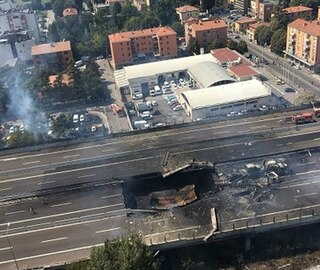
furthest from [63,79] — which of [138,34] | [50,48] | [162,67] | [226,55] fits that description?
[226,55]

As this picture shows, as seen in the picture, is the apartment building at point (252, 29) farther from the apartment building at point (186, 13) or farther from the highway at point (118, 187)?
the highway at point (118, 187)

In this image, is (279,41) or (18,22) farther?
(18,22)

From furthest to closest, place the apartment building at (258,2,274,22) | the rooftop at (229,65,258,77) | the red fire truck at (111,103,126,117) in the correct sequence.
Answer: the apartment building at (258,2,274,22)
the rooftop at (229,65,258,77)
the red fire truck at (111,103,126,117)

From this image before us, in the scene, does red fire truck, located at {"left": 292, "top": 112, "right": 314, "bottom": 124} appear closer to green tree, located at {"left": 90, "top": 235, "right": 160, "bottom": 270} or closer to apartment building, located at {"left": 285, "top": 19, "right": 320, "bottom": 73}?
green tree, located at {"left": 90, "top": 235, "right": 160, "bottom": 270}

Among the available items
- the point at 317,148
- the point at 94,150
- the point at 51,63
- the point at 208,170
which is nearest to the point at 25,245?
the point at 94,150

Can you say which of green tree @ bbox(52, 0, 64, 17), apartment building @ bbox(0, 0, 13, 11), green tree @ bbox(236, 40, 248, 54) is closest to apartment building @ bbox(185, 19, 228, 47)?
green tree @ bbox(236, 40, 248, 54)

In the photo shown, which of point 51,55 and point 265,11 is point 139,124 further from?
point 265,11

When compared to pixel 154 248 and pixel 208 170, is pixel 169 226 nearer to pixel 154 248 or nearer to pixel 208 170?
pixel 154 248
